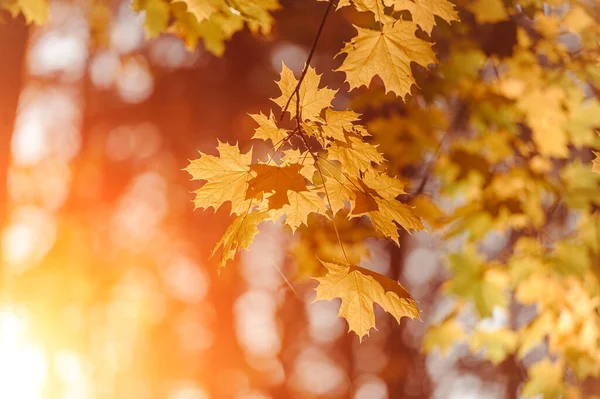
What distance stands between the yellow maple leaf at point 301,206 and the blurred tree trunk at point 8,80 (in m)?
4.77

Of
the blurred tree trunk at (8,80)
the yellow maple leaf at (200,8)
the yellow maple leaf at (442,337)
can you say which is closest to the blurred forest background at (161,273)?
the blurred tree trunk at (8,80)

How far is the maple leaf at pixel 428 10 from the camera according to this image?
3.87ft

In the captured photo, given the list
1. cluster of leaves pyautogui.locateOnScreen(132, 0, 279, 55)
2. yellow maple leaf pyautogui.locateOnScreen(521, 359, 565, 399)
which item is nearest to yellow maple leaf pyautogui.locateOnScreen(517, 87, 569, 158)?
yellow maple leaf pyautogui.locateOnScreen(521, 359, 565, 399)

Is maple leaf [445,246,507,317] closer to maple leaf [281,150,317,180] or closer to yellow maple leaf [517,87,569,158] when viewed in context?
yellow maple leaf [517,87,569,158]

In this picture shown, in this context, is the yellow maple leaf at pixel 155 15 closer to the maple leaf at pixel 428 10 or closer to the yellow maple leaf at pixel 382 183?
the maple leaf at pixel 428 10

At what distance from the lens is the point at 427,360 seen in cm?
710

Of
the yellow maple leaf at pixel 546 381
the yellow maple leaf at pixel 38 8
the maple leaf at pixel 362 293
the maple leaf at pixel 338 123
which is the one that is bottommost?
the yellow maple leaf at pixel 546 381

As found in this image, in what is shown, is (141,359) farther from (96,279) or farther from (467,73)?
(467,73)

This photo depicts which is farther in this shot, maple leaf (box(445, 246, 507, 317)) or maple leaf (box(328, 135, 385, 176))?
maple leaf (box(445, 246, 507, 317))

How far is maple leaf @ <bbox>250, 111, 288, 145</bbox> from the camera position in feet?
4.04

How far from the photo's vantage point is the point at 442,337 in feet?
10.5

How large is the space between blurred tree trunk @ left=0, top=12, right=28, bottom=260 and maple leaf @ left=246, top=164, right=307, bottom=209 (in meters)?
4.83

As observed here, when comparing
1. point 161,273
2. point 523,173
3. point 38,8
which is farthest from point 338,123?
point 161,273

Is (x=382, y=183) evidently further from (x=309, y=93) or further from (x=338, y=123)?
(x=309, y=93)
